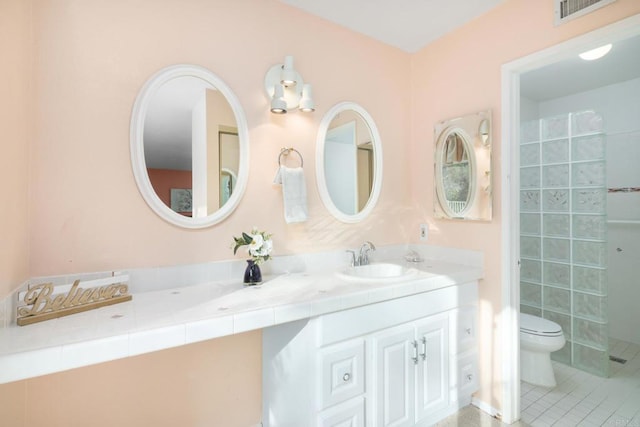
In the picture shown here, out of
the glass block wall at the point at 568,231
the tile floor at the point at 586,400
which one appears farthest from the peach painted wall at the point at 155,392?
the glass block wall at the point at 568,231

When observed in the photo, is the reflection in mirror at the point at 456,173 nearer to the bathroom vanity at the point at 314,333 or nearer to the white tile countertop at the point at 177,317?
the bathroom vanity at the point at 314,333

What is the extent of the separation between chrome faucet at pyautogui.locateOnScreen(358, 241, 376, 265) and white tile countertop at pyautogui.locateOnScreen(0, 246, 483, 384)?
0.36 m

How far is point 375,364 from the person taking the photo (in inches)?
60.3

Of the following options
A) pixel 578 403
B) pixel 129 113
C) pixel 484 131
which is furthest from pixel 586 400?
pixel 129 113

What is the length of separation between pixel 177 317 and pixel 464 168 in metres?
1.89

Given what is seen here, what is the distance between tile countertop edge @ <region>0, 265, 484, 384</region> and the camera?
90cm

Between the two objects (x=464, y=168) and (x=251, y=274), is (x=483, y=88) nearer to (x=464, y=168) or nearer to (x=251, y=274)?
(x=464, y=168)

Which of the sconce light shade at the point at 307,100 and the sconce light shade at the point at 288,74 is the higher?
the sconce light shade at the point at 288,74

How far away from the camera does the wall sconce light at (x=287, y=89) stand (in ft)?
5.83

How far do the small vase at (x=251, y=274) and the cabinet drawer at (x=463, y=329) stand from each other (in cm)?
117

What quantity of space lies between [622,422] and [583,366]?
2.33ft

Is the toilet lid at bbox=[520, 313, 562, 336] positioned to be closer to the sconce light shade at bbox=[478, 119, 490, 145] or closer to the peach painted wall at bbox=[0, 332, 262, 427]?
the sconce light shade at bbox=[478, 119, 490, 145]

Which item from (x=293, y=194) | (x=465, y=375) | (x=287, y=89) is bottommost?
(x=465, y=375)

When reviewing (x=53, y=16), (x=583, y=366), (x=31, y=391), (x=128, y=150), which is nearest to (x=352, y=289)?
(x=128, y=150)
